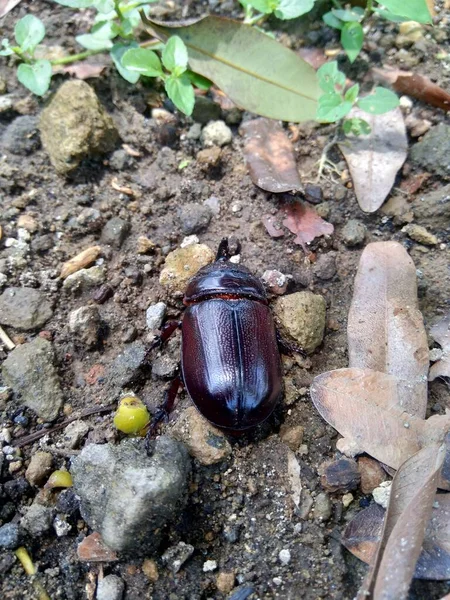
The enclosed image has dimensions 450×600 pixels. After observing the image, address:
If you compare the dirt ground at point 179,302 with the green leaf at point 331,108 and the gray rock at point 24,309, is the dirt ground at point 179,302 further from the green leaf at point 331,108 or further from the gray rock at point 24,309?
the green leaf at point 331,108

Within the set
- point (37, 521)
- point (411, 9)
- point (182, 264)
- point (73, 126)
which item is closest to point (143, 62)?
point (73, 126)

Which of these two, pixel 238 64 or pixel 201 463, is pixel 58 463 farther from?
pixel 238 64

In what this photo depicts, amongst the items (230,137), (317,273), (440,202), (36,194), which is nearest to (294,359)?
(317,273)

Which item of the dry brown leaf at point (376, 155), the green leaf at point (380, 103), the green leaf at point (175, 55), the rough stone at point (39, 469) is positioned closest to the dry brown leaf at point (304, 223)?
the dry brown leaf at point (376, 155)

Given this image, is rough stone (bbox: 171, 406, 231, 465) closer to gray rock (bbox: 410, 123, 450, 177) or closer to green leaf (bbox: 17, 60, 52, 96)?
gray rock (bbox: 410, 123, 450, 177)

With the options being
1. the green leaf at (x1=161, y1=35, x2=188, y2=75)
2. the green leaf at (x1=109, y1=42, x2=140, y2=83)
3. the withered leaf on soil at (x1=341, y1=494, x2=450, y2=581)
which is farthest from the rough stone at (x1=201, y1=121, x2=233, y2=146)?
the withered leaf on soil at (x1=341, y1=494, x2=450, y2=581)

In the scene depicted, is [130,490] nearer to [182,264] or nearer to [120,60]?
[182,264]
